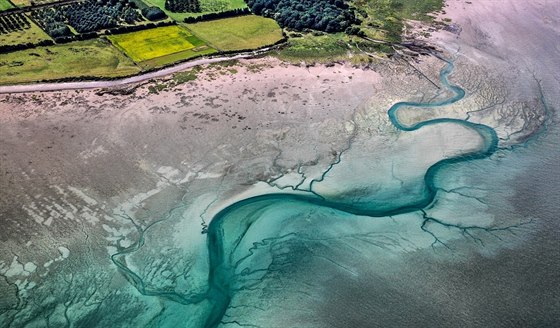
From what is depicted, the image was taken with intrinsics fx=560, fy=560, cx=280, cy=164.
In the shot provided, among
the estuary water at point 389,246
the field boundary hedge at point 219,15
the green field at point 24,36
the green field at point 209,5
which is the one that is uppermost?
the green field at point 24,36

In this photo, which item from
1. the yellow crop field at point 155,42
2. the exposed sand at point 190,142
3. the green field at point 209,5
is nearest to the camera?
→ the exposed sand at point 190,142

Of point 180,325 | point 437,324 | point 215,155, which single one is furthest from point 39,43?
point 437,324

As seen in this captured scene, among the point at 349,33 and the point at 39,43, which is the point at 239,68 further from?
the point at 39,43

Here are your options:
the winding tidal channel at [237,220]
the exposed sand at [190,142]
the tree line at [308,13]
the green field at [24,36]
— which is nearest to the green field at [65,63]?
the green field at [24,36]

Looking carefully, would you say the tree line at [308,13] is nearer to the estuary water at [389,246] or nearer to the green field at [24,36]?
the estuary water at [389,246]

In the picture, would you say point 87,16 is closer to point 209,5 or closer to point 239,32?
point 209,5

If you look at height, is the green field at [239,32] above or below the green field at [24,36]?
below

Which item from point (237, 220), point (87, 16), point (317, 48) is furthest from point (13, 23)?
point (237, 220)
